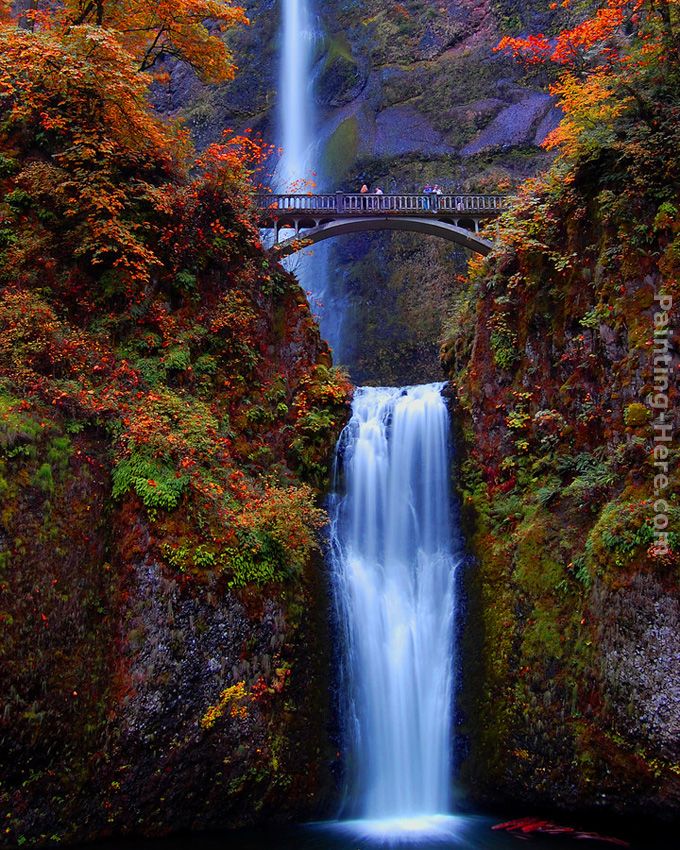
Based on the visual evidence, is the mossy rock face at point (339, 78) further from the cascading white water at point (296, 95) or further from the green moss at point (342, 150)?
the green moss at point (342, 150)

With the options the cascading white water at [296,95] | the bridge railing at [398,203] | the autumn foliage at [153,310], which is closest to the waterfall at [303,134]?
the cascading white water at [296,95]

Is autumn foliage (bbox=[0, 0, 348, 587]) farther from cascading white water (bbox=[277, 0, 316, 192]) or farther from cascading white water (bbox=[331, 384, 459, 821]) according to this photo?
cascading white water (bbox=[277, 0, 316, 192])

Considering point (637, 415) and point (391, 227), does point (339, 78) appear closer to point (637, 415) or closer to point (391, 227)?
point (391, 227)

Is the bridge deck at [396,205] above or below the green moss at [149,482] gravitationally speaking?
above

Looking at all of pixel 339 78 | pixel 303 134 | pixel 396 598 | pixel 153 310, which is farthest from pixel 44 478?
pixel 339 78

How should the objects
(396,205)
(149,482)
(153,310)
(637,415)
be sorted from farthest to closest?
(396,205) → (153,310) → (637,415) → (149,482)

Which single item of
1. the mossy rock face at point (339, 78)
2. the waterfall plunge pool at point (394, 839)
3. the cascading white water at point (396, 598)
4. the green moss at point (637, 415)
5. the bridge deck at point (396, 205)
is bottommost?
the waterfall plunge pool at point (394, 839)

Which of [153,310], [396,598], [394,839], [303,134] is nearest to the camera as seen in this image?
[394,839]
